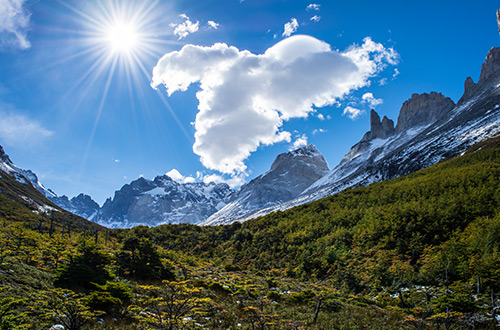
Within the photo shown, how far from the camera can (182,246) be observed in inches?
2061

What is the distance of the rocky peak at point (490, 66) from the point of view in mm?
185375

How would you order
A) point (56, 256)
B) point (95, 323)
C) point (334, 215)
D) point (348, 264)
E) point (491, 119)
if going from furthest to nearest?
point (491, 119)
point (334, 215)
point (348, 264)
point (56, 256)
point (95, 323)

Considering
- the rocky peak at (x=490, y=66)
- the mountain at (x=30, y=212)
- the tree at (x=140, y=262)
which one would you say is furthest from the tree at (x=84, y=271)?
the rocky peak at (x=490, y=66)

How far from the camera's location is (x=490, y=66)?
190 meters

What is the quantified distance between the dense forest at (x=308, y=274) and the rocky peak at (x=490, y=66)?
199686 millimetres

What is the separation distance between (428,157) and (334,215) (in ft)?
320

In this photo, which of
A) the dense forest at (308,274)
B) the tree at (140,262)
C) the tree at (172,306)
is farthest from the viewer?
the tree at (140,262)

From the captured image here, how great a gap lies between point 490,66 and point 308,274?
251163 mm

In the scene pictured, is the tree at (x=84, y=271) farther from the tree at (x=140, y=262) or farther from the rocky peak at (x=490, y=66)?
the rocky peak at (x=490, y=66)

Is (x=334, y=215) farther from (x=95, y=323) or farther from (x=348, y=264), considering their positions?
(x=95, y=323)

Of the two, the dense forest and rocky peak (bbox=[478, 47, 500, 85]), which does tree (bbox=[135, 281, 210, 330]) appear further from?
rocky peak (bbox=[478, 47, 500, 85])

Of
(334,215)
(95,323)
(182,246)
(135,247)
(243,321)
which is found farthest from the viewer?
(182,246)

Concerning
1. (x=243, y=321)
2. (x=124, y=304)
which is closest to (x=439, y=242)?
(x=243, y=321)

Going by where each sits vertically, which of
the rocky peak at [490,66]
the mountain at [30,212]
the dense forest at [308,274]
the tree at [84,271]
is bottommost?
the dense forest at [308,274]
